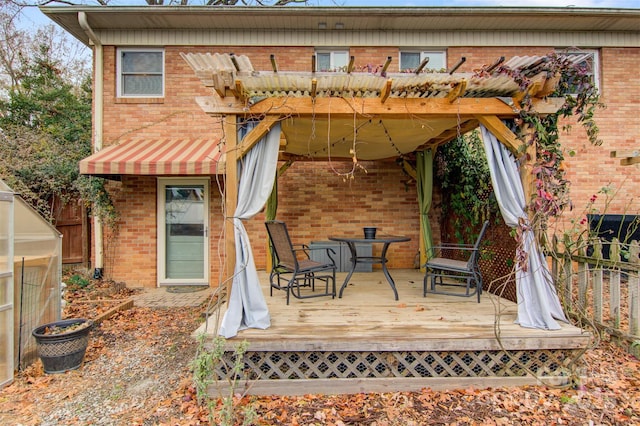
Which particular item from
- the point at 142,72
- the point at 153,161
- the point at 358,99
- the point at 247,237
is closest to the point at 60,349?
the point at 247,237

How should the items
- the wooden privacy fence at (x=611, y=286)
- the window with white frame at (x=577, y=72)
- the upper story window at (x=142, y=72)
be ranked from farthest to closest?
the upper story window at (x=142, y=72) < the wooden privacy fence at (x=611, y=286) < the window with white frame at (x=577, y=72)

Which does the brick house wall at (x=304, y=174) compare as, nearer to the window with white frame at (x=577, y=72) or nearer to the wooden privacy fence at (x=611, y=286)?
the wooden privacy fence at (x=611, y=286)

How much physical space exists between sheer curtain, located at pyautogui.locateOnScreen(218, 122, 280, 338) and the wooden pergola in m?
0.10

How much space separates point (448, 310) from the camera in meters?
4.52

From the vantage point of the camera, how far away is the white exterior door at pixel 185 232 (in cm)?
812

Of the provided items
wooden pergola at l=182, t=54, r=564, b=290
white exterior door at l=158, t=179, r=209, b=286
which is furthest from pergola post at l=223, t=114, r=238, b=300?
white exterior door at l=158, t=179, r=209, b=286

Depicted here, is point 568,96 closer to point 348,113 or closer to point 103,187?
point 348,113

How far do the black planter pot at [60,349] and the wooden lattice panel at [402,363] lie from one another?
6.49 ft

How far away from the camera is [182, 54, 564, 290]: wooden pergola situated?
12.0ft

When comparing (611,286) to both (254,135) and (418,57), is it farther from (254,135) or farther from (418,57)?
(418,57)

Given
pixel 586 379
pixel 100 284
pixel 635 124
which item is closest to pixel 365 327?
pixel 586 379

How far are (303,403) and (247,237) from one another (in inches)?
71.4

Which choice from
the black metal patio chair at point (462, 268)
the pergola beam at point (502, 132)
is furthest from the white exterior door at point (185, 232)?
the pergola beam at point (502, 132)

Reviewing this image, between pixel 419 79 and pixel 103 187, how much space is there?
23.9ft
